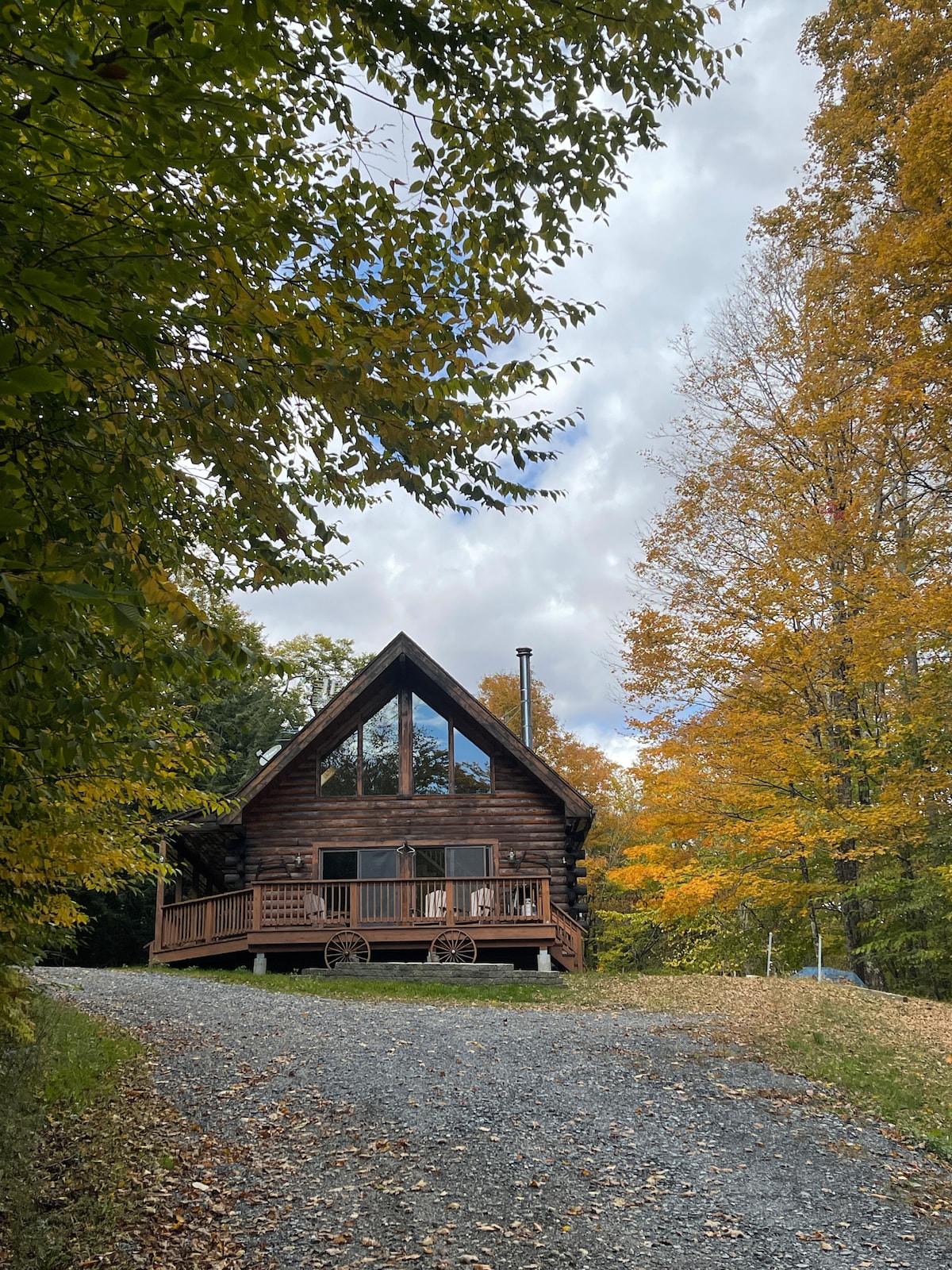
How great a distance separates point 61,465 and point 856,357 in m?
10.4

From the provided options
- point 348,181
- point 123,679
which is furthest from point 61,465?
point 348,181

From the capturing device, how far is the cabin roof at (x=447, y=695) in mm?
18391

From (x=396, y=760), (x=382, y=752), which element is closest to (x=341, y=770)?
(x=382, y=752)

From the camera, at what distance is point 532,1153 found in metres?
6.34

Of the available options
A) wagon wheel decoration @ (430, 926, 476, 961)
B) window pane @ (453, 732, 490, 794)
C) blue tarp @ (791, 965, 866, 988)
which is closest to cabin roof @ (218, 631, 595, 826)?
window pane @ (453, 732, 490, 794)

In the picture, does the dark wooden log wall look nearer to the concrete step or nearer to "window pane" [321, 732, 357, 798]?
"window pane" [321, 732, 357, 798]

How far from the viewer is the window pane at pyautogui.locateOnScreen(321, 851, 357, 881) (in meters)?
18.9

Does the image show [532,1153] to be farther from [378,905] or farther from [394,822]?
[394,822]

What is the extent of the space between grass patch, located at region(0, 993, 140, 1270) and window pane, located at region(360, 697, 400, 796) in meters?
11.0

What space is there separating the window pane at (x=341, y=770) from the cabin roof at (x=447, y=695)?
1.87 feet

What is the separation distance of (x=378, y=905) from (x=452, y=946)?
1660 millimetres

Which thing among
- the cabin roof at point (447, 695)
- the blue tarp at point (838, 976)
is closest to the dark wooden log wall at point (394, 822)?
the cabin roof at point (447, 695)

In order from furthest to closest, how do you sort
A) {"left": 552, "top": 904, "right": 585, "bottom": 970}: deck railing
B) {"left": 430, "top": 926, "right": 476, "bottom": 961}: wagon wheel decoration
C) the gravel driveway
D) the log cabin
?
the log cabin, {"left": 552, "top": 904, "right": 585, "bottom": 970}: deck railing, {"left": 430, "top": 926, "right": 476, "bottom": 961}: wagon wheel decoration, the gravel driveway

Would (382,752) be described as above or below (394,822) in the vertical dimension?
above
